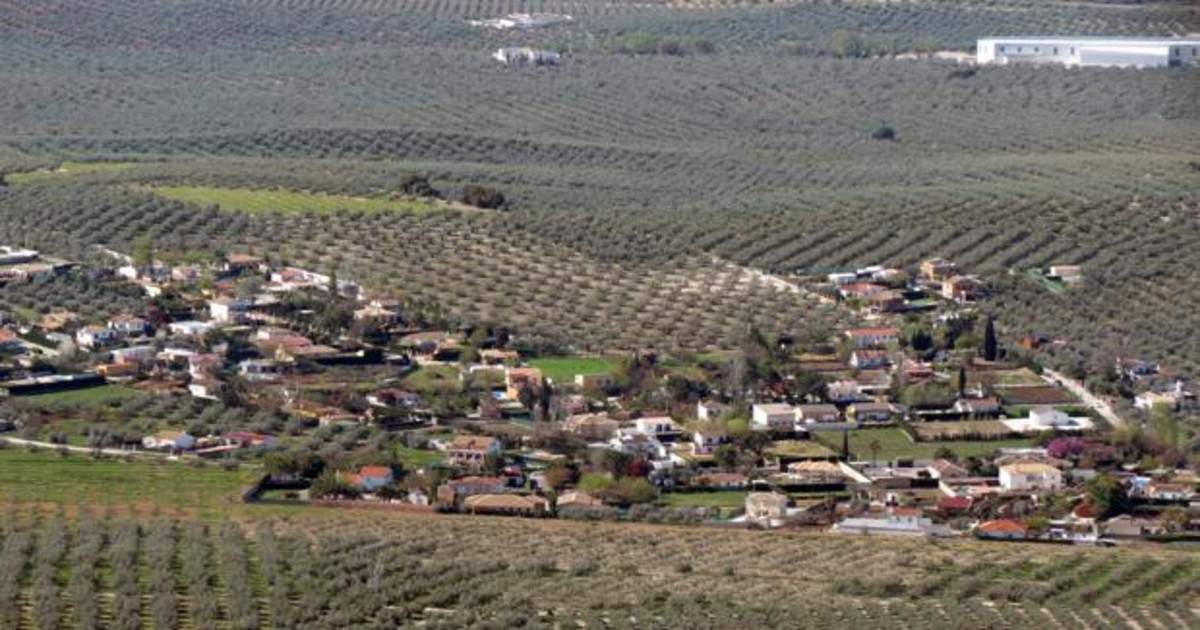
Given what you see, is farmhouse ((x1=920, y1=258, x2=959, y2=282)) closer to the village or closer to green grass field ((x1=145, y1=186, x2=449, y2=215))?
the village

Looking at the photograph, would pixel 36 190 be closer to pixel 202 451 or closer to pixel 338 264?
pixel 338 264

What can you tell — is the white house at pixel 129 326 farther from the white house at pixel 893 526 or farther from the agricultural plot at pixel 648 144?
the white house at pixel 893 526

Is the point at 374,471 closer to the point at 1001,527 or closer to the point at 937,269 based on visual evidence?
the point at 1001,527

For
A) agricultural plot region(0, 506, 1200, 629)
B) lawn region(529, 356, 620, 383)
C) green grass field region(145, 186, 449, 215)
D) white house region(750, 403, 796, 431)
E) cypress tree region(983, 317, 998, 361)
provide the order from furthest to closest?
green grass field region(145, 186, 449, 215) < cypress tree region(983, 317, 998, 361) < lawn region(529, 356, 620, 383) < white house region(750, 403, 796, 431) < agricultural plot region(0, 506, 1200, 629)

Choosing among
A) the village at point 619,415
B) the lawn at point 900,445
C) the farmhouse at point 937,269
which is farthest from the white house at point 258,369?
the farmhouse at point 937,269

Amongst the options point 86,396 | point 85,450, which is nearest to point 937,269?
point 86,396

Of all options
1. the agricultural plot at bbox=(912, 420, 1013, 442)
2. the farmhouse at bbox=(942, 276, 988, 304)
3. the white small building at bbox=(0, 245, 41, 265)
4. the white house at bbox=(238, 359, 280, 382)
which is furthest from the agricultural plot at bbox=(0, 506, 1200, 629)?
the white small building at bbox=(0, 245, 41, 265)

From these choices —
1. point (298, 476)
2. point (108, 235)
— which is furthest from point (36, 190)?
point (298, 476)

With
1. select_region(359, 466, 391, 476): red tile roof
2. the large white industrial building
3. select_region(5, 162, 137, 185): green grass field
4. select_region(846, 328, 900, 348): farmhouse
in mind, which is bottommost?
select_region(359, 466, 391, 476): red tile roof
